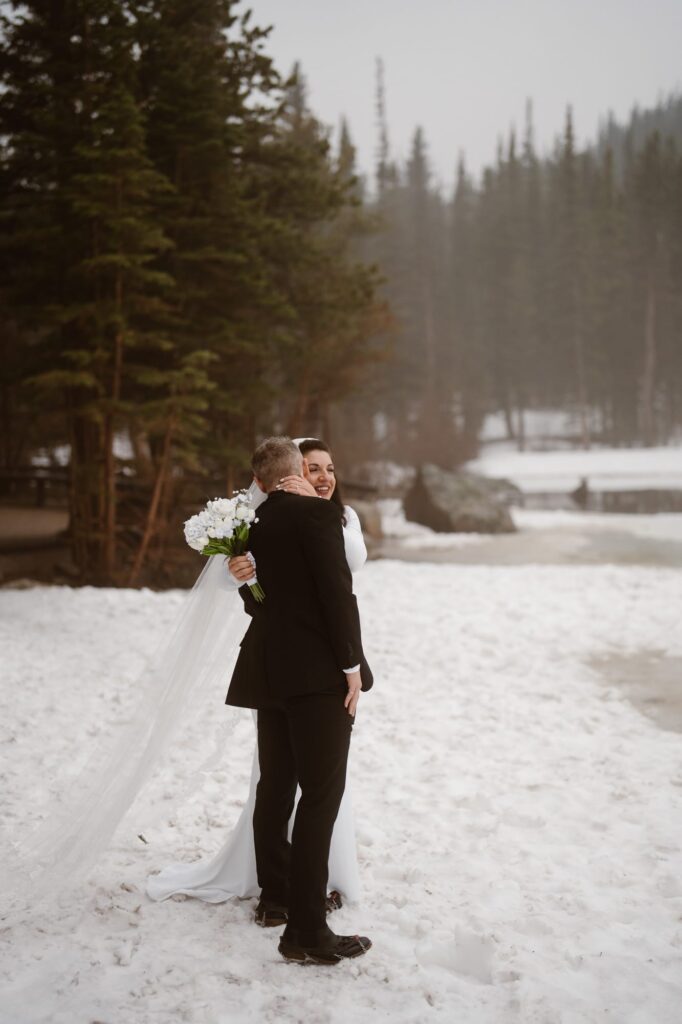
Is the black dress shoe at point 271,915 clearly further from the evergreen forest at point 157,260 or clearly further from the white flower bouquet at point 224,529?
the evergreen forest at point 157,260

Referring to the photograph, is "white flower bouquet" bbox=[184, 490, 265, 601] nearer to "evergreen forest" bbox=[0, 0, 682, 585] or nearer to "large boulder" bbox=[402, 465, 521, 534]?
"evergreen forest" bbox=[0, 0, 682, 585]

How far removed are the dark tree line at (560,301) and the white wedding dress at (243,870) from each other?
135 ft

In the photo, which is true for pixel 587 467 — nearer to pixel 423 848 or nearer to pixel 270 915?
pixel 423 848

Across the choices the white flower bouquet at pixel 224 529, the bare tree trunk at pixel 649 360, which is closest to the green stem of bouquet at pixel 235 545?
the white flower bouquet at pixel 224 529

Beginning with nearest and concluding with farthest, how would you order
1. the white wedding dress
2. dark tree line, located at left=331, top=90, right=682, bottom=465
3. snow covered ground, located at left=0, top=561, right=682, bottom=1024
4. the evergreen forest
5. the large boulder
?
snow covered ground, located at left=0, top=561, right=682, bottom=1024 → the white wedding dress → the evergreen forest → the large boulder → dark tree line, located at left=331, top=90, right=682, bottom=465

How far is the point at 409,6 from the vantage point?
684 inches

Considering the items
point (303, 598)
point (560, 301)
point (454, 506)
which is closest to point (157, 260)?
point (454, 506)

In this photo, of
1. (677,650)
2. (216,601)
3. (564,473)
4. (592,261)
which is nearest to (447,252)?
(592,261)

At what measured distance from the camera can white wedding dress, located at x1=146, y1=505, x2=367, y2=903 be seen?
3.80 meters

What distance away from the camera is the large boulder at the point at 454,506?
68.5ft

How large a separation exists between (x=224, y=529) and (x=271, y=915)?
180 cm

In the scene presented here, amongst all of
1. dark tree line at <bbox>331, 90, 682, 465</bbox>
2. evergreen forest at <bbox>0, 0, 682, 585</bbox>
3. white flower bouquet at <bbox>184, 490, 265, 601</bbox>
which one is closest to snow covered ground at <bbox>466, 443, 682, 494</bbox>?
dark tree line at <bbox>331, 90, 682, 465</bbox>

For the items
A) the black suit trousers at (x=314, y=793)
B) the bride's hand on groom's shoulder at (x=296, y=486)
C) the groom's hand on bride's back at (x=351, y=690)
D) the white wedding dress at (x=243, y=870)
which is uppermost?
the bride's hand on groom's shoulder at (x=296, y=486)

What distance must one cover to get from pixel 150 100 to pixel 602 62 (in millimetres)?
12487
